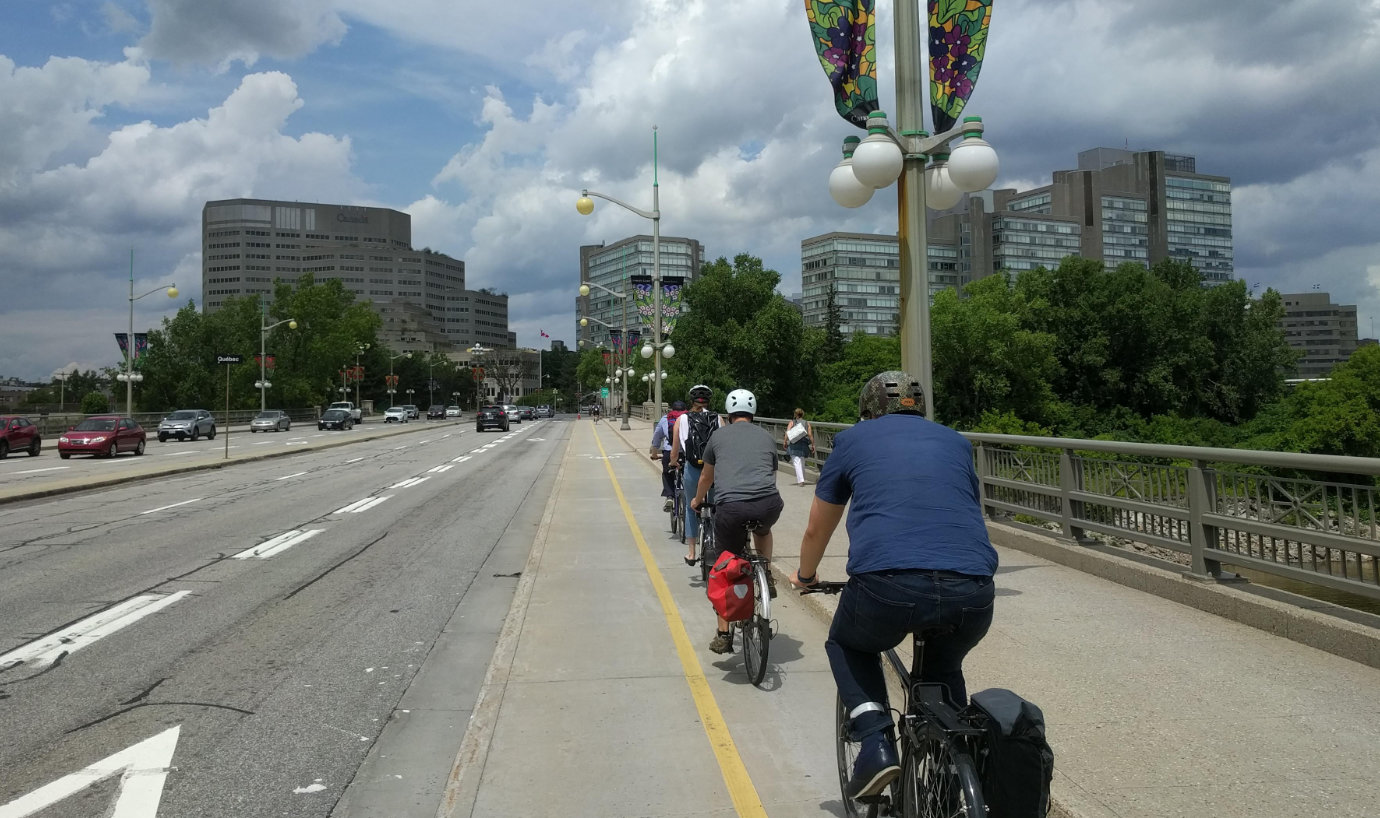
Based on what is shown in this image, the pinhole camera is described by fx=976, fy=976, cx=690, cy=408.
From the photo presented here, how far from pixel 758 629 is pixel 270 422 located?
66299 millimetres

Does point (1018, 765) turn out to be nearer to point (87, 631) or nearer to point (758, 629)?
point (758, 629)

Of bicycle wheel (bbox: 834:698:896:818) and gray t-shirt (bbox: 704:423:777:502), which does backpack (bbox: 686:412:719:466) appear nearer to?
gray t-shirt (bbox: 704:423:777:502)

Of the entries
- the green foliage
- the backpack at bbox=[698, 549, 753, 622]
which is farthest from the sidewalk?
the green foliage

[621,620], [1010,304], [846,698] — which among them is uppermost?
[1010,304]

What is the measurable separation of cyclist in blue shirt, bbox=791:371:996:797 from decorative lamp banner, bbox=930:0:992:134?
5919 millimetres

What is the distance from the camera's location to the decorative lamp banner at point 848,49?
842cm

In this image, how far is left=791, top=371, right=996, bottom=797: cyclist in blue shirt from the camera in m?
3.27

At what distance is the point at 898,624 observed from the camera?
3.27m

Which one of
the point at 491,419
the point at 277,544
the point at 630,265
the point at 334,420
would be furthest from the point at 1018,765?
the point at 630,265

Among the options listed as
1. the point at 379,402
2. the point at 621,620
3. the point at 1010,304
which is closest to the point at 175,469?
the point at 621,620

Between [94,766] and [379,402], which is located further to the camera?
[379,402]

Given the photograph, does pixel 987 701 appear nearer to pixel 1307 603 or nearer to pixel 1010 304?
pixel 1307 603

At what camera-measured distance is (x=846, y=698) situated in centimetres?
356

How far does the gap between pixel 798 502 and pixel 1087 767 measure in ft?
40.3
